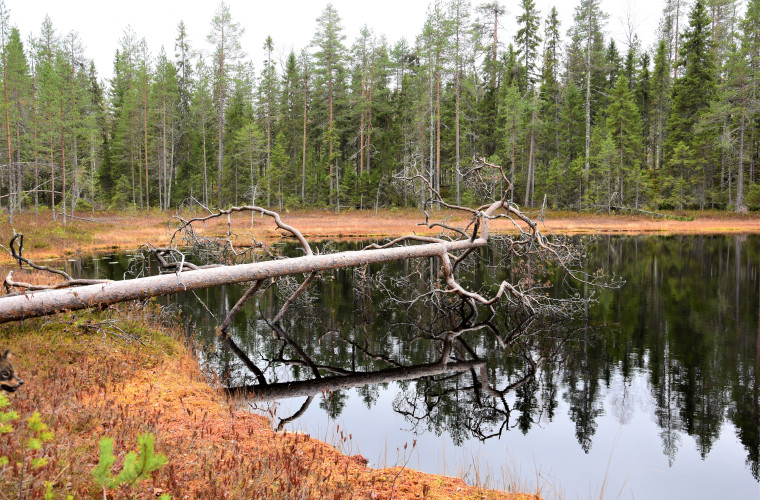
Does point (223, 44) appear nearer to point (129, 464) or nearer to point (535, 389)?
point (535, 389)

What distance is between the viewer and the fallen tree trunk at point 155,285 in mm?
6410

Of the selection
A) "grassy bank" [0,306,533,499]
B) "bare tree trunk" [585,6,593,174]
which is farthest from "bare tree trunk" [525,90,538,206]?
"grassy bank" [0,306,533,499]

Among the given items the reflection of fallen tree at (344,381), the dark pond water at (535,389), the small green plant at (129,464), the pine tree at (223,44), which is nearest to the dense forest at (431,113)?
the pine tree at (223,44)

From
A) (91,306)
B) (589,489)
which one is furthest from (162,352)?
(589,489)

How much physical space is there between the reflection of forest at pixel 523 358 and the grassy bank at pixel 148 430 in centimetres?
113

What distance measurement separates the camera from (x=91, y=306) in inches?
275

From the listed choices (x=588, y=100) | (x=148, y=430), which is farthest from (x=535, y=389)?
(x=588, y=100)

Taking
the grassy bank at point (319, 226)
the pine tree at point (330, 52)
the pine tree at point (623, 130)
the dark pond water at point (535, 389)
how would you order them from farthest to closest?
the pine tree at point (330, 52) → the pine tree at point (623, 130) → the grassy bank at point (319, 226) → the dark pond water at point (535, 389)

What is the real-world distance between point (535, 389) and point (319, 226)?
29.3 m

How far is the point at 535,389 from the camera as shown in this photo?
762 centimetres

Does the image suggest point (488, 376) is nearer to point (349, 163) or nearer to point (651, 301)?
point (651, 301)

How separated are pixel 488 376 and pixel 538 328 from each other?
3923mm

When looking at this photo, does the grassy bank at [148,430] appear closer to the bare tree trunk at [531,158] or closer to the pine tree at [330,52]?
the pine tree at [330,52]

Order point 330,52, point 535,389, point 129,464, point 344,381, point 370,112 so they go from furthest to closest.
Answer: point 330,52, point 370,112, point 344,381, point 535,389, point 129,464
